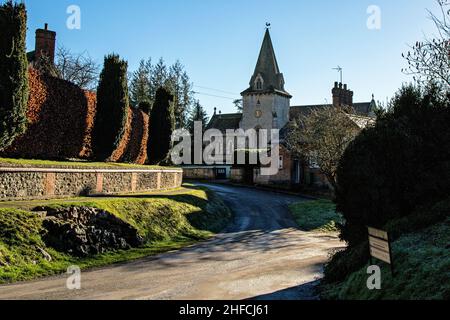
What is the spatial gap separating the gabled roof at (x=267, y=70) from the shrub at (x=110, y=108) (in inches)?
1567

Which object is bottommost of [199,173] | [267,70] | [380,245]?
[380,245]

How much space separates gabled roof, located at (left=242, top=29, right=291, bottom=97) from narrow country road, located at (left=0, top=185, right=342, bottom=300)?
44474mm

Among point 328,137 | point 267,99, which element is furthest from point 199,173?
point 328,137

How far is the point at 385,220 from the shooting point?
37.5 feet

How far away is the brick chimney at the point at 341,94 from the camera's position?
5531 cm

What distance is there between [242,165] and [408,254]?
135 feet

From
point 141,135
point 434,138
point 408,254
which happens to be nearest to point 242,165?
point 141,135

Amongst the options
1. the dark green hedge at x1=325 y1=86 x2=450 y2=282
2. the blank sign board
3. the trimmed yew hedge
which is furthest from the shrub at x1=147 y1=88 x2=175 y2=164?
the blank sign board

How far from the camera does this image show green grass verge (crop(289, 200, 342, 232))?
88.2ft

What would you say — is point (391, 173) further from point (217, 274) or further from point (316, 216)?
point (316, 216)

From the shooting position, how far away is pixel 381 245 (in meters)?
7.89

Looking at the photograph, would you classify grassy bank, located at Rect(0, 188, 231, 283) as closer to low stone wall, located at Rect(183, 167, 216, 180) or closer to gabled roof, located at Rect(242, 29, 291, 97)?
low stone wall, located at Rect(183, 167, 216, 180)

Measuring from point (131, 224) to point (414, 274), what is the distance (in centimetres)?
1277
